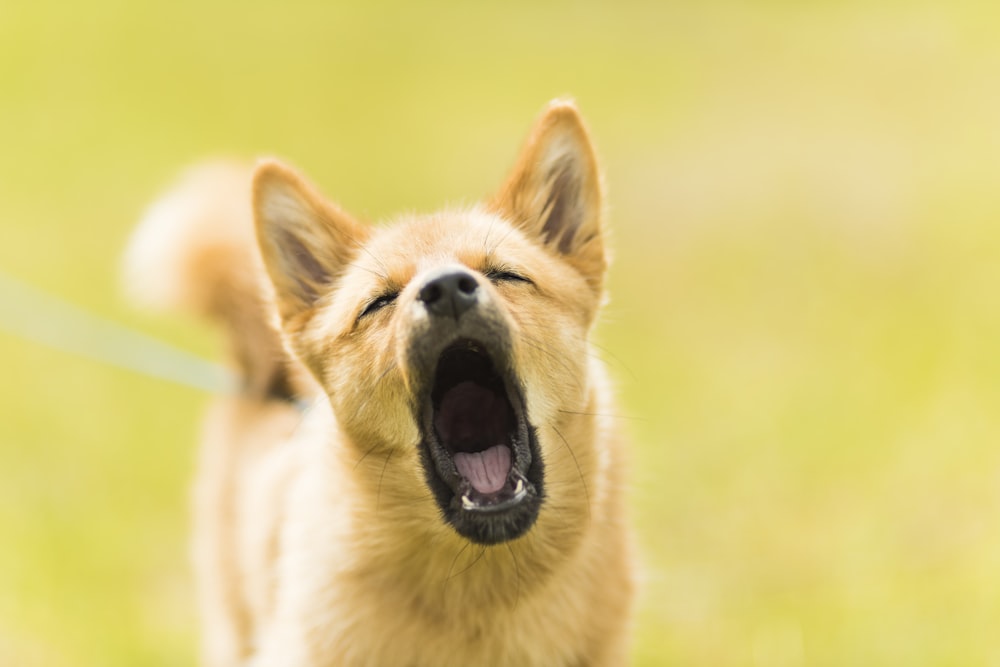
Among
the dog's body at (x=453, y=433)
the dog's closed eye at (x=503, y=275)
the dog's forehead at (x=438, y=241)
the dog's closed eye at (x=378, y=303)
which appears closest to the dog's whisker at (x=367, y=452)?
the dog's body at (x=453, y=433)

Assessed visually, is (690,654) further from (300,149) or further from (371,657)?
(300,149)

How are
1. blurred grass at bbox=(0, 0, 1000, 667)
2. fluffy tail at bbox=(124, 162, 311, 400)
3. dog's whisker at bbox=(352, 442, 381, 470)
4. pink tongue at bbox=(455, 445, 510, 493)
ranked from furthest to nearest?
blurred grass at bbox=(0, 0, 1000, 667) < fluffy tail at bbox=(124, 162, 311, 400) < dog's whisker at bbox=(352, 442, 381, 470) < pink tongue at bbox=(455, 445, 510, 493)

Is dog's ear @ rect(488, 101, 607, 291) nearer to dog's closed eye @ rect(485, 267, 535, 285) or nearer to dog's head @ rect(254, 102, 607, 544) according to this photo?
dog's head @ rect(254, 102, 607, 544)

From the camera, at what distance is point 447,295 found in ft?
9.68

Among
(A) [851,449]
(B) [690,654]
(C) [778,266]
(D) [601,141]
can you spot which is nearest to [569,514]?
(B) [690,654]

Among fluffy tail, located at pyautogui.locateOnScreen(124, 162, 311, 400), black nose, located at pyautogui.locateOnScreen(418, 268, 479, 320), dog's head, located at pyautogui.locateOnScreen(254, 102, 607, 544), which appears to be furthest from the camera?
fluffy tail, located at pyautogui.locateOnScreen(124, 162, 311, 400)

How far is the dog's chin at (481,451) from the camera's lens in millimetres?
3084

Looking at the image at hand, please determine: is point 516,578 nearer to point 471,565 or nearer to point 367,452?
point 471,565

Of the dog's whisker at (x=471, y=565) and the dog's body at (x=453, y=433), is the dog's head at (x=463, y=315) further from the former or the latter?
the dog's whisker at (x=471, y=565)

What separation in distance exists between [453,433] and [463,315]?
62 centimetres

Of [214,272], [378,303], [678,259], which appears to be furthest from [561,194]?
[678,259]

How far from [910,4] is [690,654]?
16.7 meters

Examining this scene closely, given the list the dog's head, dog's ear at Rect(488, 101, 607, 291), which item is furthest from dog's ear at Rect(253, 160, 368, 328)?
dog's ear at Rect(488, 101, 607, 291)

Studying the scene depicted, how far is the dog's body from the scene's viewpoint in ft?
10.3
